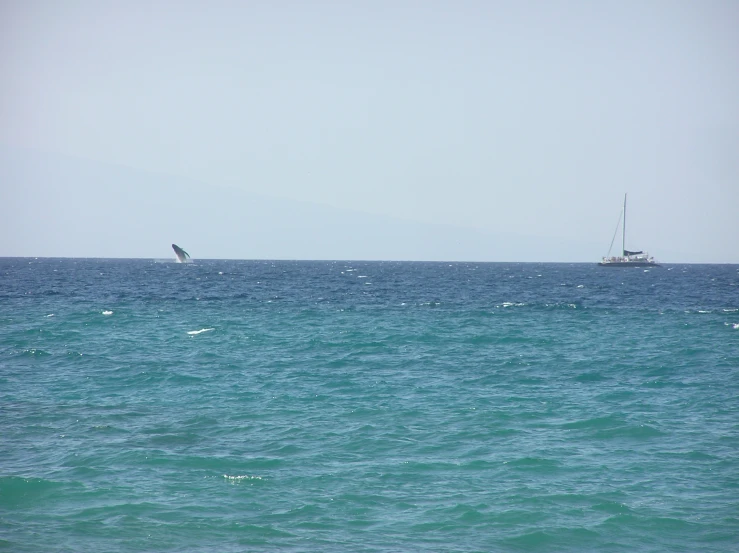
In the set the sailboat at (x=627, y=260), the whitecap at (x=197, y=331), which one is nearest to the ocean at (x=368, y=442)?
the whitecap at (x=197, y=331)

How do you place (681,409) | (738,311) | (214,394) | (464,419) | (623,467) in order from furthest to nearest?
1. (738,311)
2. (214,394)
3. (681,409)
4. (464,419)
5. (623,467)

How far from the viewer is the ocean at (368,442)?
14.0m

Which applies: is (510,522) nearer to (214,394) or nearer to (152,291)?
(214,394)

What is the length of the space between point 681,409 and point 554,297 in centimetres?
5278

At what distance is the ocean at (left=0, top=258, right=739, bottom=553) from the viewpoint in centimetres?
1403

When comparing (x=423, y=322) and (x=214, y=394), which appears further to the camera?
(x=423, y=322)

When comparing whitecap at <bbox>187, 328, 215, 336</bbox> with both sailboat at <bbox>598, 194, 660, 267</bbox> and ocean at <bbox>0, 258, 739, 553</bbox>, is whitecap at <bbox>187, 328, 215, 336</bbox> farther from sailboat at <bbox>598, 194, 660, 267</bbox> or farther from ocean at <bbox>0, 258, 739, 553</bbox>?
sailboat at <bbox>598, 194, 660, 267</bbox>

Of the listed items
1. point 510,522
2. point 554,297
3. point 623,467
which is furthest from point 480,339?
point 554,297

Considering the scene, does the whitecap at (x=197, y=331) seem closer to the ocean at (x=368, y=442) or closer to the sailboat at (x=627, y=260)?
the ocean at (x=368, y=442)

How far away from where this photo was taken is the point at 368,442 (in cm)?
1980

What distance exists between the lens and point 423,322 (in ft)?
163

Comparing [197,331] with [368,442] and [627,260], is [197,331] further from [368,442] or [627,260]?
[627,260]

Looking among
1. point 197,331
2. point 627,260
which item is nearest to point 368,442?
point 197,331

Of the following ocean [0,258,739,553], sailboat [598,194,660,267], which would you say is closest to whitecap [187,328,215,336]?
ocean [0,258,739,553]
